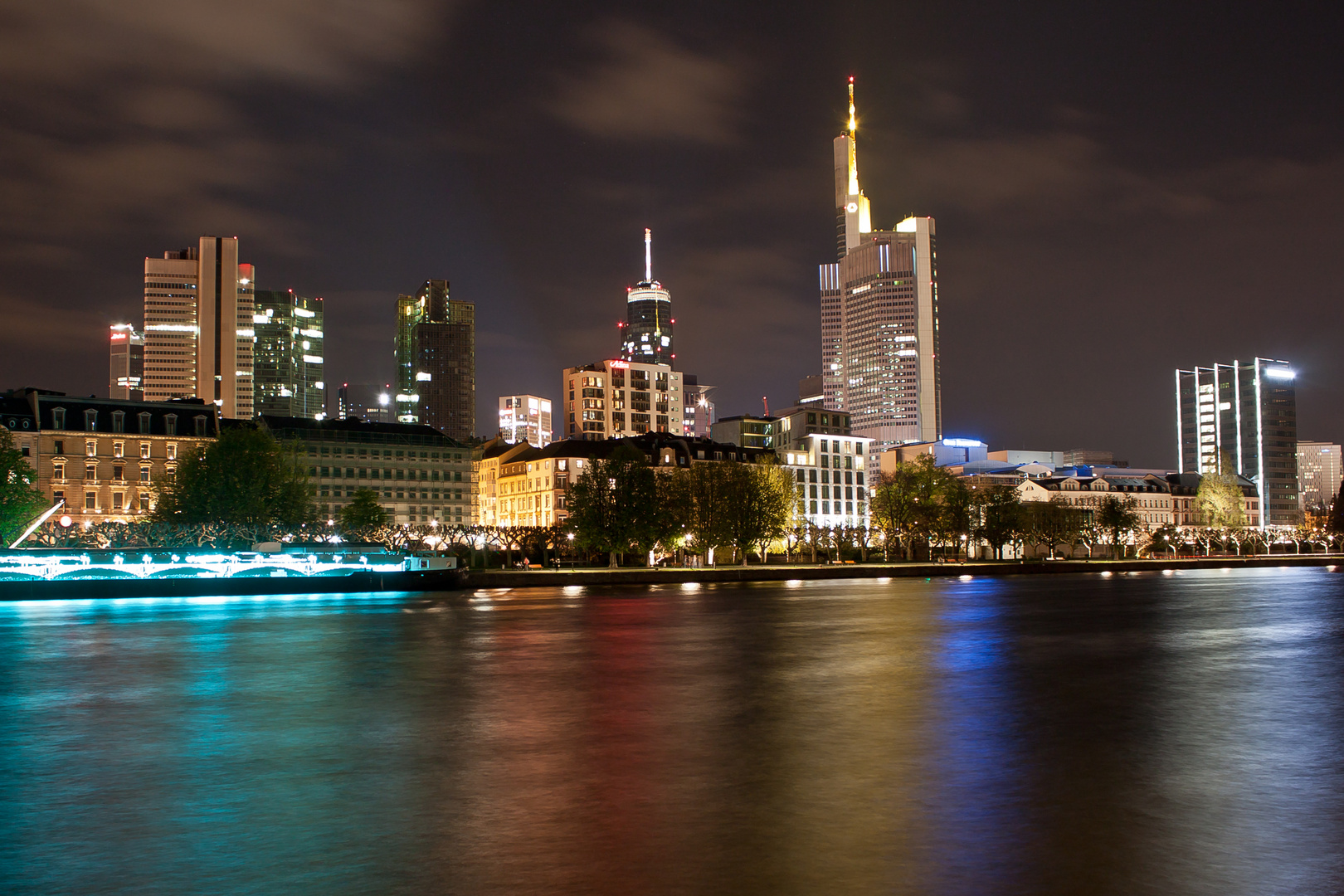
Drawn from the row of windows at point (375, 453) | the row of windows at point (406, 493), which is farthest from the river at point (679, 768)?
the row of windows at point (375, 453)

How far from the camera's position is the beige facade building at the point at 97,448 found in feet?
388

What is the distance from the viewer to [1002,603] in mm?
56938

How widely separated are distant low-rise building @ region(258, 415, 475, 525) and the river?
133048 millimetres

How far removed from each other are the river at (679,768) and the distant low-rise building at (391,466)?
13305 cm

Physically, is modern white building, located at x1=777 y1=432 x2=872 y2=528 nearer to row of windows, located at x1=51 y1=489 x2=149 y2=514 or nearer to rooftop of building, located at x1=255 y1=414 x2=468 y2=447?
rooftop of building, located at x1=255 y1=414 x2=468 y2=447

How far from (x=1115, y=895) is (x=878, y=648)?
22277 mm

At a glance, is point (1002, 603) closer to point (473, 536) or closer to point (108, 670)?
point (108, 670)

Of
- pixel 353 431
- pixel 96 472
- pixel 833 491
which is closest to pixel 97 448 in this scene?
pixel 96 472

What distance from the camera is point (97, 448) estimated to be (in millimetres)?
122062

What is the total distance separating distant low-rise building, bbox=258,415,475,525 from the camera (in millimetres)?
160625

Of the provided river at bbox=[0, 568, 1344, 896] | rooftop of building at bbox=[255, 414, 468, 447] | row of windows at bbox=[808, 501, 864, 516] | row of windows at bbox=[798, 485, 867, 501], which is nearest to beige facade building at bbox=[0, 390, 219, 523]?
rooftop of building at bbox=[255, 414, 468, 447]

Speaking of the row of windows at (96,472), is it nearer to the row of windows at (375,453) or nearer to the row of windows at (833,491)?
the row of windows at (375,453)

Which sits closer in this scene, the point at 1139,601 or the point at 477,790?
the point at 477,790

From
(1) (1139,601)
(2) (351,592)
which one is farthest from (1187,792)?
(2) (351,592)
